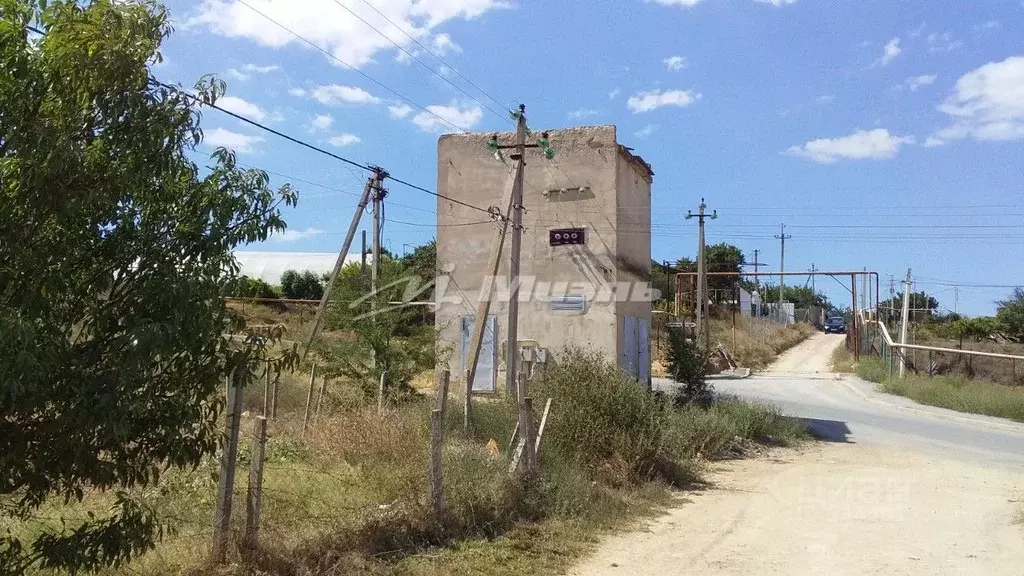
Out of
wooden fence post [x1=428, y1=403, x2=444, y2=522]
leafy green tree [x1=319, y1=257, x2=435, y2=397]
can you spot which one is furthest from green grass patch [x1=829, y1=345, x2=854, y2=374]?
wooden fence post [x1=428, y1=403, x2=444, y2=522]

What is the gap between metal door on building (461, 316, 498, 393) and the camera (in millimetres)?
20672

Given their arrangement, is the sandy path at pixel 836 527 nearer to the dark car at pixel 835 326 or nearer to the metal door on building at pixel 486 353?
the metal door on building at pixel 486 353

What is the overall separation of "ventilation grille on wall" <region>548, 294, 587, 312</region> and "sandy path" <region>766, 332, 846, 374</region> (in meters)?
21.9

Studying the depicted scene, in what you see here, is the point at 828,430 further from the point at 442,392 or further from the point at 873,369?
the point at 873,369

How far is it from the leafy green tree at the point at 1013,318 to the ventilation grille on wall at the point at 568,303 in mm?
46378

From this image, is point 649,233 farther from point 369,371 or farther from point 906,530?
point 906,530

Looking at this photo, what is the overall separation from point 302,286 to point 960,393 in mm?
34540

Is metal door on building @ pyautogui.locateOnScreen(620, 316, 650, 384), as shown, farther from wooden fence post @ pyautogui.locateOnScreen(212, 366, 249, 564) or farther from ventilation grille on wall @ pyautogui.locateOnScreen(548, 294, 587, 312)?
wooden fence post @ pyautogui.locateOnScreen(212, 366, 249, 564)

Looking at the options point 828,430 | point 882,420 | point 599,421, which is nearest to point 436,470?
point 599,421

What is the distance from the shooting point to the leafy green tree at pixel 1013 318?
54031 millimetres

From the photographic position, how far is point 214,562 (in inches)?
219

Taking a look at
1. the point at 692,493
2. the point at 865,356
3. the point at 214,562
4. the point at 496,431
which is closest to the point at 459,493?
the point at 214,562

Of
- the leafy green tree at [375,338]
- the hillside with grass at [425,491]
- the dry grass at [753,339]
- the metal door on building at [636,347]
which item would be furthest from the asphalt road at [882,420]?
the dry grass at [753,339]

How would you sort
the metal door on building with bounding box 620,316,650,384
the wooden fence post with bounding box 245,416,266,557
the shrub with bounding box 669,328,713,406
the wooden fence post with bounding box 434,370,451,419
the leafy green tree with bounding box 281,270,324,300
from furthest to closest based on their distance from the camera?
1. the leafy green tree with bounding box 281,270,324,300
2. the metal door on building with bounding box 620,316,650,384
3. the shrub with bounding box 669,328,713,406
4. the wooden fence post with bounding box 434,370,451,419
5. the wooden fence post with bounding box 245,416,266,557
